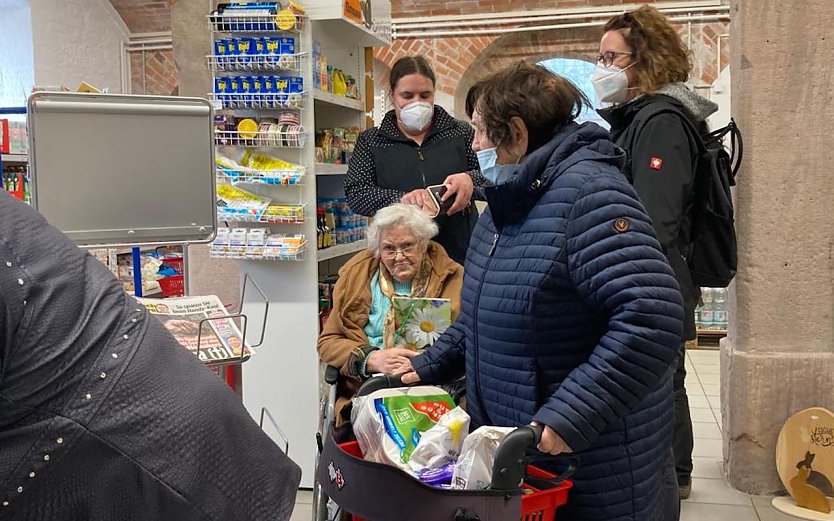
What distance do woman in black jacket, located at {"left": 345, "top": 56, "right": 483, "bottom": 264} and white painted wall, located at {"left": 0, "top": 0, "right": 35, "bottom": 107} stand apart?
18.6 ft

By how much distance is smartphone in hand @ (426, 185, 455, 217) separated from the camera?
2.96 meters

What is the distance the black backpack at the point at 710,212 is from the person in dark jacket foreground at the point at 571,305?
3.77ft

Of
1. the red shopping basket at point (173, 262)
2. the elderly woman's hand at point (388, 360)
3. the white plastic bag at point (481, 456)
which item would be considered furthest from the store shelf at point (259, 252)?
the red shopping basket at point (173, 262)

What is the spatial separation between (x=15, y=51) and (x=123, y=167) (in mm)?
6589

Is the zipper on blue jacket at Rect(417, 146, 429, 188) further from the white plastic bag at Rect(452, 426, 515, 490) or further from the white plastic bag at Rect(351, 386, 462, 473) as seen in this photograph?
the white plastic bag at Rect(452, 426, 515, 490)

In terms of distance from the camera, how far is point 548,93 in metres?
1.77

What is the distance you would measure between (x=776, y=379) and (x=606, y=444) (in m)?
2.24

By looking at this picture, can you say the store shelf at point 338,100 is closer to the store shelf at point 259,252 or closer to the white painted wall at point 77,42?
the store shelf at point 259,252

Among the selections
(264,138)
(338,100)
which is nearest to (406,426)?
(264,138)

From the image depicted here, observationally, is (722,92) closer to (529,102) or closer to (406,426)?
(529,102)

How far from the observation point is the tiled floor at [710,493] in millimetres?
3402

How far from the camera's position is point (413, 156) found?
3.29m

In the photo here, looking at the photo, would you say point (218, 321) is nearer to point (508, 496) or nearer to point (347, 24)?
point (508, 496)

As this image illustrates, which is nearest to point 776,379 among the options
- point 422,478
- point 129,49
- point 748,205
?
point 748,205
